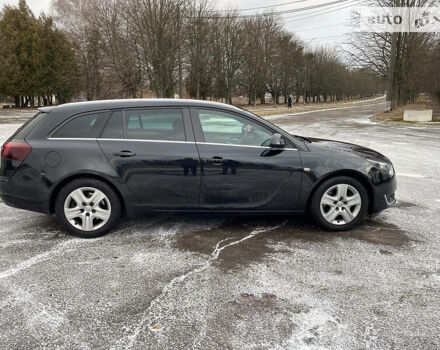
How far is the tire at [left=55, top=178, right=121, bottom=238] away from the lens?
390 cm

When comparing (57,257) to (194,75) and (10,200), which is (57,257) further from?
(194,75)

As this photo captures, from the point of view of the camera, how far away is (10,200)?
397 centimetres

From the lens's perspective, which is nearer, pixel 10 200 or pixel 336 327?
pixel 336 327

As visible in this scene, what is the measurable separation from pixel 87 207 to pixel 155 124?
1.22m

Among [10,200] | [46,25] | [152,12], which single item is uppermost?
[46,25]

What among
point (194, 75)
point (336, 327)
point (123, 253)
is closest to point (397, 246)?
point (336, 327)

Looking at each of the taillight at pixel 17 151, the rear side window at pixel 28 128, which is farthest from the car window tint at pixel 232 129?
the taillight at pixel 17 151

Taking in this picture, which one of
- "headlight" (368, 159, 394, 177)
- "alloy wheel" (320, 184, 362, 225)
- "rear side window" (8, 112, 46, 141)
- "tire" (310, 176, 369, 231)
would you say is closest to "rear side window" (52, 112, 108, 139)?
"rear side window" (8, 112, 46, 141)

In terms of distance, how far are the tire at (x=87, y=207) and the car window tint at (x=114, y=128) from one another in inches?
21.0

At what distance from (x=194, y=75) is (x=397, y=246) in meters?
38.7

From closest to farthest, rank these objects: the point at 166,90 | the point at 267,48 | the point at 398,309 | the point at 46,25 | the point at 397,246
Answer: the point at 398,309
the point at 397,246
the point at 166,90
the point at 46,25
the point at 267,48

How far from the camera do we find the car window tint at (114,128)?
3.95 metres

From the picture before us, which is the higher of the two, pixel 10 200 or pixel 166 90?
pixel 166 90

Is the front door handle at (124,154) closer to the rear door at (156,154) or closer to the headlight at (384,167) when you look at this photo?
the rear door at (156,154)
